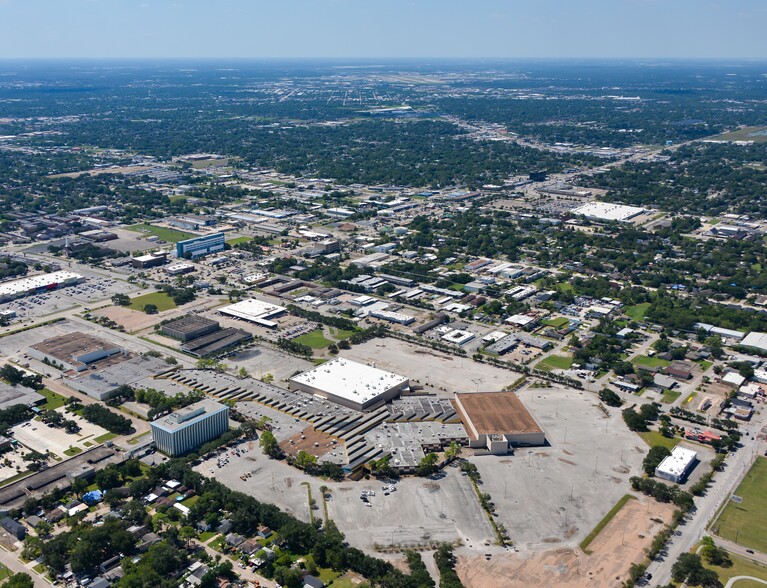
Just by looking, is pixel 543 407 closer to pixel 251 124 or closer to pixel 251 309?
pixel 251 309

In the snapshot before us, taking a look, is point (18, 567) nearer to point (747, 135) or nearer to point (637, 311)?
point (637, 311)

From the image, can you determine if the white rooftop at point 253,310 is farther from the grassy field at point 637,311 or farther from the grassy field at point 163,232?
the grassy field at point 637,311

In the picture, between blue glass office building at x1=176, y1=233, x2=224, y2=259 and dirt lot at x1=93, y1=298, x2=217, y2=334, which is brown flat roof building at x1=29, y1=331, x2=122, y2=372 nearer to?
dirt lot at x1=93, y1=298, x2=217, y2=334

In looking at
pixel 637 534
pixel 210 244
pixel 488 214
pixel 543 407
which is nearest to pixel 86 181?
pixel 210 244

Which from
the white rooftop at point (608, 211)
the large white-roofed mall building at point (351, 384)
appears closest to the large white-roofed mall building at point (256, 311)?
the large white-roofed mall building at point (351, 384)

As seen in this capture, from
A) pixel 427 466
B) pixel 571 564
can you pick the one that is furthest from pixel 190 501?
pixel 571 564

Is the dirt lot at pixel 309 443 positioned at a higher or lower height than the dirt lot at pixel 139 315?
higher
